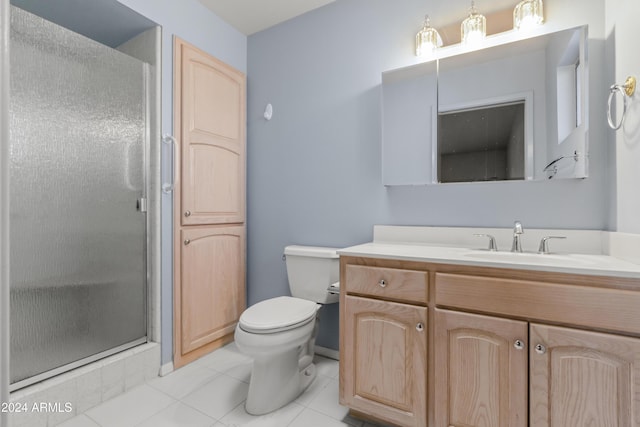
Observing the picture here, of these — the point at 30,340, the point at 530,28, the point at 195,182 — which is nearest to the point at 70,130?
the point at 195,182

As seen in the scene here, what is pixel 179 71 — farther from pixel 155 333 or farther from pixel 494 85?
pixel 494 85

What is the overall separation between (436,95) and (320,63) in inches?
32.5

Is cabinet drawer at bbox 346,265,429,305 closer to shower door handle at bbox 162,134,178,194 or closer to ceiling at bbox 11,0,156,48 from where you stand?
shower door handle at bbox 162,134,178,194

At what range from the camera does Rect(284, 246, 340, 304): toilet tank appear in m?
1.80

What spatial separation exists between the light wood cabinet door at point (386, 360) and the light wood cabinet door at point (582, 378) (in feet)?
1.21

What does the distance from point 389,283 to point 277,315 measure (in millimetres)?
592

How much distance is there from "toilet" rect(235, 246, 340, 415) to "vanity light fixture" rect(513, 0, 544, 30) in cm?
149

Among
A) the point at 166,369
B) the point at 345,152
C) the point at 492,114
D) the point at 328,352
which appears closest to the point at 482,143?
the point at 492,114

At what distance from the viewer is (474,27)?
153cm

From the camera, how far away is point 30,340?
1315 mm

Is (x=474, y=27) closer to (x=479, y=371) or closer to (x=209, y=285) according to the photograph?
(x=479, y=371)

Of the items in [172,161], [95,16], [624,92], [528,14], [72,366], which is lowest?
[72,366]

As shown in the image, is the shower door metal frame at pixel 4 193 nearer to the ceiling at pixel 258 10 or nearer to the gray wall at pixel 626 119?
the gray wall at pixel 626 119

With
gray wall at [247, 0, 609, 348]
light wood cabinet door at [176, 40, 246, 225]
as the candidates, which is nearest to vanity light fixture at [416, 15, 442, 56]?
gray wall at [247, 0, 609, 348]
